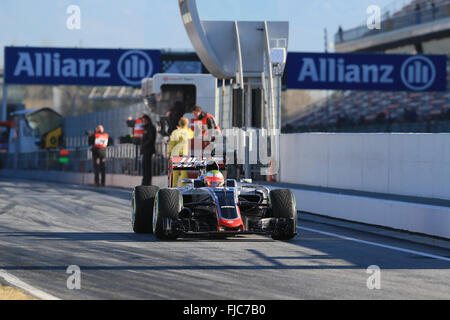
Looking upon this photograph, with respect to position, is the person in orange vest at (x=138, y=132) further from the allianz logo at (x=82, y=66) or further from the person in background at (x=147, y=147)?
the allianz logo at (x=82, y=66)

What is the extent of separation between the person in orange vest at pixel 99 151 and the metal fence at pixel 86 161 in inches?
19.2

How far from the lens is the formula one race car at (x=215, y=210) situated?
11500 mm

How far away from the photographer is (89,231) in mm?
13070

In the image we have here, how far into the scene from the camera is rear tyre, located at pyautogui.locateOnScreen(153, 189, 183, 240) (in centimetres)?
1157

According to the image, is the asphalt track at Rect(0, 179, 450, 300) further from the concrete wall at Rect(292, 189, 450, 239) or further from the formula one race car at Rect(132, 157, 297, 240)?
the concrete wall at Rect(292, 189, 450, 239)

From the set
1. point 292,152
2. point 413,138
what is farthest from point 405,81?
point 413,138

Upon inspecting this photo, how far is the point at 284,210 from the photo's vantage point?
38.9ft

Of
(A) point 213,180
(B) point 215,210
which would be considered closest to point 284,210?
(B) point 215,210

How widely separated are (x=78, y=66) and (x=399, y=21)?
24120 mm

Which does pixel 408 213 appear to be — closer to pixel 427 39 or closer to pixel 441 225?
pixel 441 225

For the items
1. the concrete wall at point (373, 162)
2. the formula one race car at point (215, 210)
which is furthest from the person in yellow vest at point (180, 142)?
the formula one race car at point (215, 210)

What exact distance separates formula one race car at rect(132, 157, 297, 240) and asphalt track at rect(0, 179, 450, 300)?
0.60 ft

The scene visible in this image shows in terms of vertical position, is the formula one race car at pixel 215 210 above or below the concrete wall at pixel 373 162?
below
